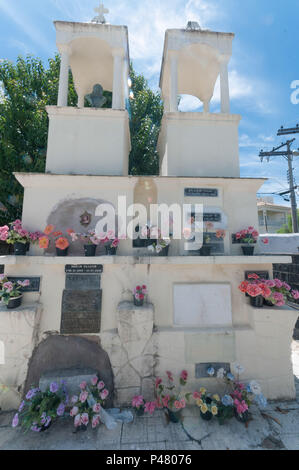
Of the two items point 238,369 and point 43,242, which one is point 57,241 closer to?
point 43,242

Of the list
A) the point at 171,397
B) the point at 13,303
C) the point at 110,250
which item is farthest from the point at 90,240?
the point at 171,397

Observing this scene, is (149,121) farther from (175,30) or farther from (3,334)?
(3,334)

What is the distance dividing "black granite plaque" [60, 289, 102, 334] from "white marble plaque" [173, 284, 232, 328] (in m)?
1.58

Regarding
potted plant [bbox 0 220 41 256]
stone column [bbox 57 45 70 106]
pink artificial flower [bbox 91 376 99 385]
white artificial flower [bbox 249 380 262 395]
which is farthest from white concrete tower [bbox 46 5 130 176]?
white artificial flower [bbox 249 380 262 395]

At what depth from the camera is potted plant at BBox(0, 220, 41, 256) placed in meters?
3.95

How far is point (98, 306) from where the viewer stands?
393cm

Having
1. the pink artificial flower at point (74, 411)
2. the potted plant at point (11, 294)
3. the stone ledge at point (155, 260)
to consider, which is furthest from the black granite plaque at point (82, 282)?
the pink artificial flower at point (74, 411)

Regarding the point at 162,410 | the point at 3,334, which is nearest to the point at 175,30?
the point at 3,334

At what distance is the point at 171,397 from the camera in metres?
3.39

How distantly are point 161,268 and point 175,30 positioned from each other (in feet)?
20.5

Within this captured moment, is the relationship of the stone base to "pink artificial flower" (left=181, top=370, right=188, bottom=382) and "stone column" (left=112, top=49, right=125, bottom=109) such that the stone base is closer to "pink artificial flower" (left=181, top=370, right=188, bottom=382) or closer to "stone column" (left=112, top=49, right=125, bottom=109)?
"pink artificial flower" (left=181, top=370, right=188, bottom=382)

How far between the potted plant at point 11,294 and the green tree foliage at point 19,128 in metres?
5.72

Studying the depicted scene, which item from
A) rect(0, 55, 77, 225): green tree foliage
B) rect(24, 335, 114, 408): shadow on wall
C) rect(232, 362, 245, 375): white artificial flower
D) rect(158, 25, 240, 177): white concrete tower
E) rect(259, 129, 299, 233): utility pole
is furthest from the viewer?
rect(259, 129, 299, 233): utility pole

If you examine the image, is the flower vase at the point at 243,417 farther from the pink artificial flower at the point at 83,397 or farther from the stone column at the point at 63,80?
the stone column at the point at 63,80
